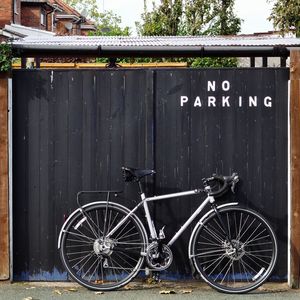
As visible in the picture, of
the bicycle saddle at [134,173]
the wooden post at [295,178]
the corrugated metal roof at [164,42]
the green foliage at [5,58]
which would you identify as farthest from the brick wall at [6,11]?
the wooden post at [295,178]

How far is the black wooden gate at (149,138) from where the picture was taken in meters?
6.93

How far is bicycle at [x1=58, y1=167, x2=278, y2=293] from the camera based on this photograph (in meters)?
6.62

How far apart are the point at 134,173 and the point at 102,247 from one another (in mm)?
735

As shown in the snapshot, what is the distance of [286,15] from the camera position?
19.8 metres

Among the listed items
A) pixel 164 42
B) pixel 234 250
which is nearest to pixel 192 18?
pixel 164 42

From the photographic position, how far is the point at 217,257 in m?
6.88

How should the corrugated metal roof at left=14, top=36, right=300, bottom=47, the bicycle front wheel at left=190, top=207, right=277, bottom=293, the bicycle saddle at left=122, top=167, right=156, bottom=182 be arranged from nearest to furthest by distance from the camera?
the bicycle front wheel at left=190, top=207, right=277, bottom=293 < the bicycle saddle at left=122, top=167, right=156, bottom=182 < the corrugated metal roof at left=14, top=36, right=300, bottom=47

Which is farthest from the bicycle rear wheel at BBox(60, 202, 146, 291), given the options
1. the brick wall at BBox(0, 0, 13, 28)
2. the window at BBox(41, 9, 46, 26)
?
the window at BBox(41, 9, 46, 26)

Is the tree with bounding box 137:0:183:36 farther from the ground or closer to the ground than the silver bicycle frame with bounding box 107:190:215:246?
farther from the ground

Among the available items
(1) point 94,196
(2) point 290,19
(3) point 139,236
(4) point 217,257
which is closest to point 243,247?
(4) point 217,257

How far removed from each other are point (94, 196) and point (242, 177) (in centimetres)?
141

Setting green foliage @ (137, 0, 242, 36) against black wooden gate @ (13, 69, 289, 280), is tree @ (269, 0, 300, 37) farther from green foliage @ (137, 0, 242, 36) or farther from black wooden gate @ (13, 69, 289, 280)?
black wooden gate @ (13, 69, 289, 280)

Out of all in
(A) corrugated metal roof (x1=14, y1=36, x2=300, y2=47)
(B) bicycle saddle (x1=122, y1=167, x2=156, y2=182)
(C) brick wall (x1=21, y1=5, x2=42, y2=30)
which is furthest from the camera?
(C) brick wall (x1=21, y1=5, x2=42, y2=30)

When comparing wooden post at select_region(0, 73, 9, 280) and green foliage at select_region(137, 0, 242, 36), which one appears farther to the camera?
green foliage at select_region(137, 0, 242, 36)
